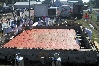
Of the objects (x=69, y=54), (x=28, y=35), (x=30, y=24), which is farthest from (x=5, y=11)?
(x=69, y=54)

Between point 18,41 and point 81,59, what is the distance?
679cm

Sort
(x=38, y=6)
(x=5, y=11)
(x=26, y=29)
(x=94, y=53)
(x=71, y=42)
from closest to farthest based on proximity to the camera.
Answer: (x=94, y=53) → (x=71, y=42) → (x=26, y=29) → (x=38, y=6) → (x=5, y=11)

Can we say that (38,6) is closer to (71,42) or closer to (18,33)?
(18,33)

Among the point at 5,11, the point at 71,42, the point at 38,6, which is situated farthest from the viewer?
the point at 5,11

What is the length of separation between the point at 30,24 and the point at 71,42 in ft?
28.8

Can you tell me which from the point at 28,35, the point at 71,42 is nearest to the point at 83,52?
the point at 71,42

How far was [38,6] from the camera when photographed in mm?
40500

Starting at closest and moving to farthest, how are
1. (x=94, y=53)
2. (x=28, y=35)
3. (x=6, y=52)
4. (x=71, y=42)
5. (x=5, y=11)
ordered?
1. (x=94, y=53)
2. (x=6, y=52)
3. (x=71, y=42)
4. (x=28, y=35)
5. (x=5, y=11)

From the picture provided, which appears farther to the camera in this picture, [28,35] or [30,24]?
[30,24]

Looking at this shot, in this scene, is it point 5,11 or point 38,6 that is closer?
point 38,6

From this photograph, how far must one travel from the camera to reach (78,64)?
13781mm

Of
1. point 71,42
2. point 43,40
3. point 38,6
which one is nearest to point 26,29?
point 43,40

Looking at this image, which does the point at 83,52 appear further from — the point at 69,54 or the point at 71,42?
the point at 71,42

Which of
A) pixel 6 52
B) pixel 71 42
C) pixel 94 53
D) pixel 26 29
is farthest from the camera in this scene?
pixel 26 29
